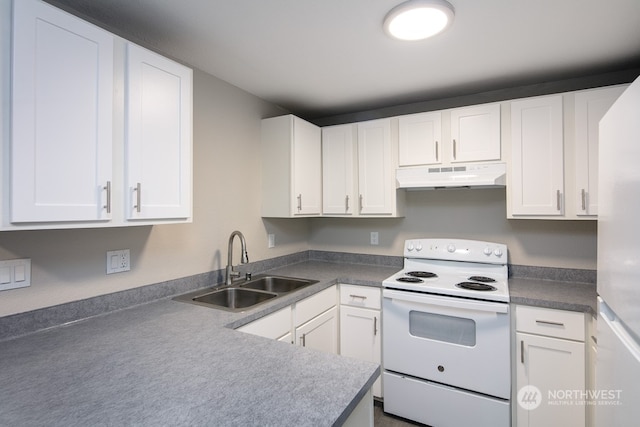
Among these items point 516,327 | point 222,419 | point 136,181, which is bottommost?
point 516,327

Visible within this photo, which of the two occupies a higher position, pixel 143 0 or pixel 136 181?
pixel 143 0

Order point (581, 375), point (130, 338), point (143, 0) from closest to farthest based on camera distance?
point (130, 338) < point (143, 0) < point (581, 375)

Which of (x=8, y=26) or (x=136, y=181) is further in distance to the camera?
(x=136, y=181)

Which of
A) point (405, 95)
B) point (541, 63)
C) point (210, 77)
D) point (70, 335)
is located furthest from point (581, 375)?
point (210, 77)

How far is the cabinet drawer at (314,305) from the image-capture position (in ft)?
6.44

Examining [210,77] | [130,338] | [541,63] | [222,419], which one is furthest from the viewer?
[210,77]

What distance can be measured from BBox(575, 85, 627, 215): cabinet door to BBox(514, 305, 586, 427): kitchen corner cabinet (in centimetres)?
70

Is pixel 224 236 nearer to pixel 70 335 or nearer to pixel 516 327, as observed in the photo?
pixel 70 335

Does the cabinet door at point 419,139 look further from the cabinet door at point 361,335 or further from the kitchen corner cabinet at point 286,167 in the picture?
the cabinet door at point 361,335

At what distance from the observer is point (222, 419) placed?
→ 2.55 feet

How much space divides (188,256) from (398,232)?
5.75ft

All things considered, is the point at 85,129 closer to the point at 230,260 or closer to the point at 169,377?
the point at 169,377

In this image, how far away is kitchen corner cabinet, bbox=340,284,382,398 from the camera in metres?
2.25

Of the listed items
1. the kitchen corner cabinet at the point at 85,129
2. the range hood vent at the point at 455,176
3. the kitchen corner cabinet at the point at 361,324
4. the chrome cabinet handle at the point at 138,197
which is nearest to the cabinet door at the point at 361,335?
the kitchen corner cabinet at the point at 361,324
